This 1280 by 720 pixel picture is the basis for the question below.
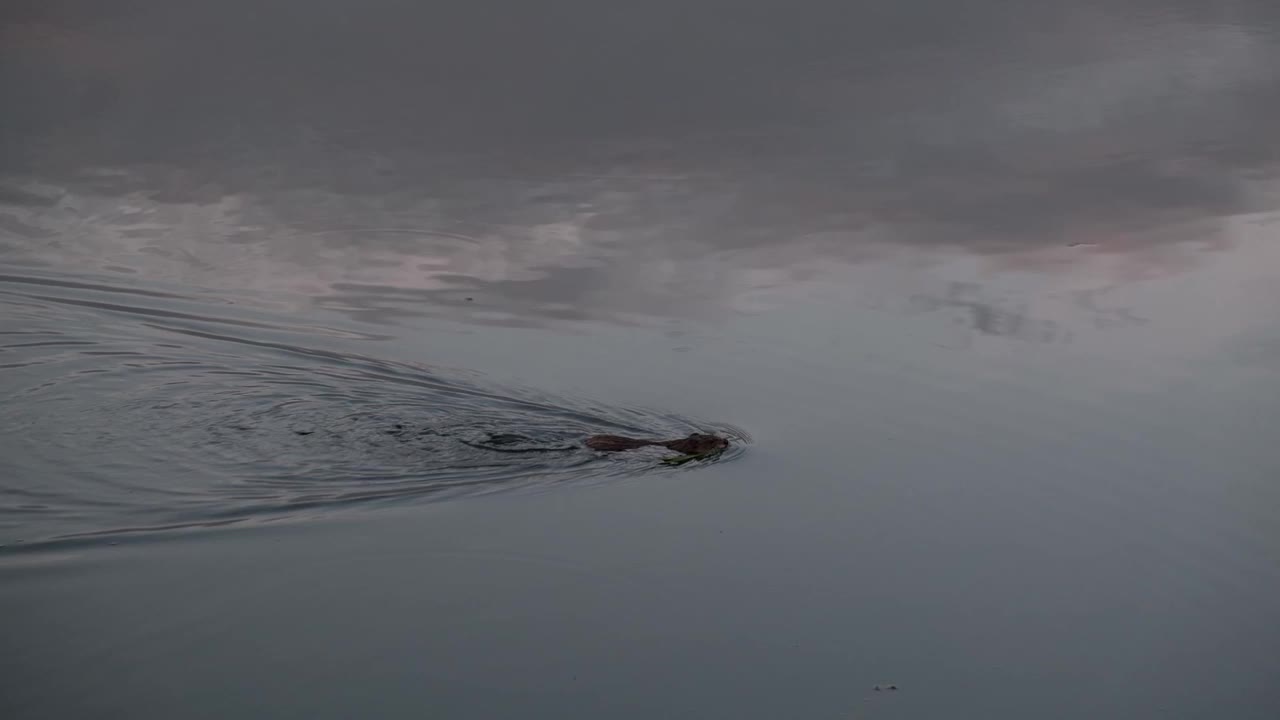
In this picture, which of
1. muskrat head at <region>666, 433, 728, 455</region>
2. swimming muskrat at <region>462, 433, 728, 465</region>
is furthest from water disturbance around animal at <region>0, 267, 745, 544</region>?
muskrat head at <region>666, 433, 728, 455</region>

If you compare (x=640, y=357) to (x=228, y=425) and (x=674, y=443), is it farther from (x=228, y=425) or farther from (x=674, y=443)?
(x=228, y=425)

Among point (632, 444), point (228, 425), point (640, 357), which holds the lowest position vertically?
point (228, 425)

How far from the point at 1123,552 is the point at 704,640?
1813 mm

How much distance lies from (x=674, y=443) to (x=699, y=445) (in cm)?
14

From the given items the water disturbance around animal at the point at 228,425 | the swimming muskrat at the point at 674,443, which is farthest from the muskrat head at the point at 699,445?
the water disturbance around animal at the point at 228,425

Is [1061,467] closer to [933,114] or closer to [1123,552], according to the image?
[1123,552]

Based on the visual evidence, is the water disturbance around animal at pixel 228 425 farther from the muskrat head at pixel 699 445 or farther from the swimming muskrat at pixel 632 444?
the muskrat head at pixel 699 445

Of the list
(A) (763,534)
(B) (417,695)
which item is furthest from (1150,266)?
(B) (417,695)

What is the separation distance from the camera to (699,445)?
587 centimetres

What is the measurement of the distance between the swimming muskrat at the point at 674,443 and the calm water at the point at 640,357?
0.09 meters

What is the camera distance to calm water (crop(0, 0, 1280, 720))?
14.0 feet

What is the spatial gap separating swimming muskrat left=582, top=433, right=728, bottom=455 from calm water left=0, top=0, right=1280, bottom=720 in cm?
9

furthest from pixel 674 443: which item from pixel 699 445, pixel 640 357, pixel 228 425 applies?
pixel 228 425

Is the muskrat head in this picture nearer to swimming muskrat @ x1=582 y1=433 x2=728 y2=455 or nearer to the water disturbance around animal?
swimming muskrat @ x1=582 y1=433 x2=728 y2=455
